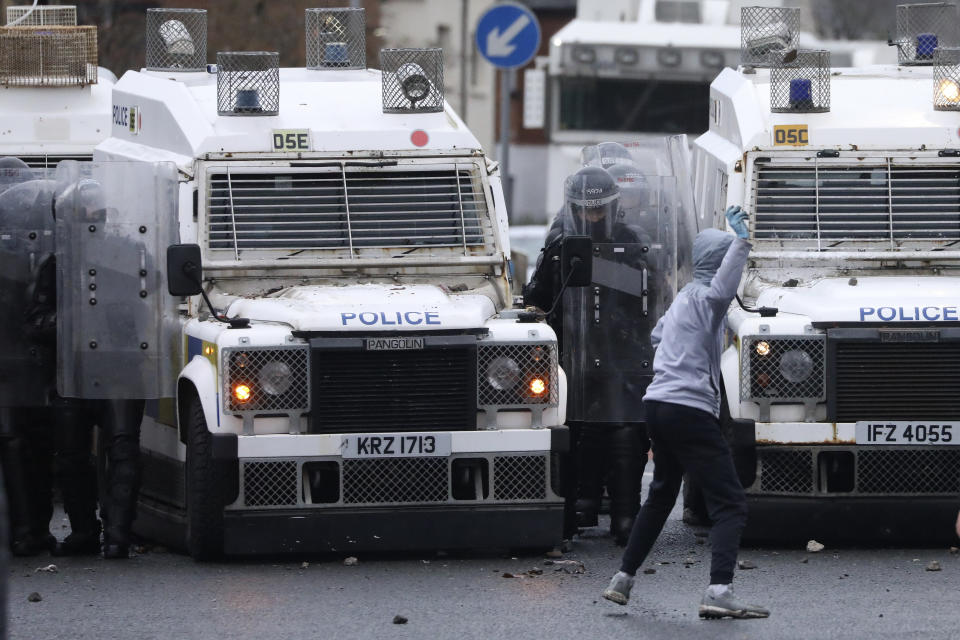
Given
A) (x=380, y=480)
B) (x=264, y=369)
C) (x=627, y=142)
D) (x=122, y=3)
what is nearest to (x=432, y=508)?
(x=380, y=480)

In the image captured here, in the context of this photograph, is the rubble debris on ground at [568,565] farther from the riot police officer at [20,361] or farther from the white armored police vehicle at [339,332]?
the riot police officer at [20,361]

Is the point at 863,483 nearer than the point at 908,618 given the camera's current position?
No

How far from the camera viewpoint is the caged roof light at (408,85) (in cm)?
1208

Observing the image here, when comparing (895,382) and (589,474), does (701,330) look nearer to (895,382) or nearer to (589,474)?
(895,382)

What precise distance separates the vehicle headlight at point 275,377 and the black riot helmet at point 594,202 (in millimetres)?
2070

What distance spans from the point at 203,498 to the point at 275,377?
2.39ft

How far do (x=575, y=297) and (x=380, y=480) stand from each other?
1.75 metres

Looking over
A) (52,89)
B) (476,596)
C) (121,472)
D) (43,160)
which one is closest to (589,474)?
(476,596)

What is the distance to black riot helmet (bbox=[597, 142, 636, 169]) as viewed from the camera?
470 inches

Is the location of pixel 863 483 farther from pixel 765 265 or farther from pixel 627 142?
pixel 627 142

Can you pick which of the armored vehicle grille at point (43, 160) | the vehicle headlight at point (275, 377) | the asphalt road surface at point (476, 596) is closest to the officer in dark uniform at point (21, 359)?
the asphalt road surface at point (476, 596)

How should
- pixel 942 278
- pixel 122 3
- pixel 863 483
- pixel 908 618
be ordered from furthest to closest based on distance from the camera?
pixel 122 3 → pixel 942 278 → pixel 863 483 → pixel 908 618

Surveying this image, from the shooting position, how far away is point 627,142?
12039mm

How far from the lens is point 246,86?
1190 cm
